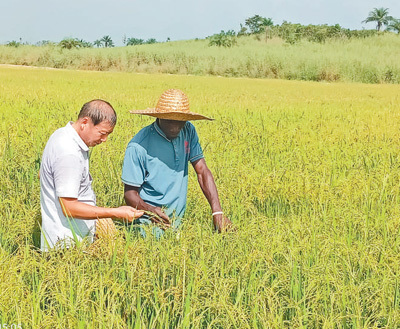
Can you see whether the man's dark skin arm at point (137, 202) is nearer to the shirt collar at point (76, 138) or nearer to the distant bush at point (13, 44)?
the shirt collar at point (76, 138)

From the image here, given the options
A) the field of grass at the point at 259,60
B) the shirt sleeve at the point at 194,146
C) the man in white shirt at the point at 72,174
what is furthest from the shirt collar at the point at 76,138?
the field of grass at the point at 259,60

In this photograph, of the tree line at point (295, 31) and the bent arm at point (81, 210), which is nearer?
the bent arm at point (81, 210)

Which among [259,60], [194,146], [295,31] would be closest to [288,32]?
[295,31]

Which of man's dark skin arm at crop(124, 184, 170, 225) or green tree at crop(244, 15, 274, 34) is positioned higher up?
green tree at crop(244, 15, 274, 34)

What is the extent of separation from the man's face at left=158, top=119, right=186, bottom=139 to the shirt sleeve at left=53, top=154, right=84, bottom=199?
667mm

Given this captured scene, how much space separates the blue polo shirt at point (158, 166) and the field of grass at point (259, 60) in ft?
73.0

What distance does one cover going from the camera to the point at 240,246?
2.59 meters

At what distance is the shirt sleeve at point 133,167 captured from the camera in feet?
10.3

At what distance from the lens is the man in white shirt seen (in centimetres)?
273

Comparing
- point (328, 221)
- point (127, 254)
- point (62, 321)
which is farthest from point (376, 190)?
point (62, 321)

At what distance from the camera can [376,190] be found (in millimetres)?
3926

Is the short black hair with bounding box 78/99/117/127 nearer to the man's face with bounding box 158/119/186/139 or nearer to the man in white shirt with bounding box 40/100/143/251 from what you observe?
the man in white shirt with bounding box 40/100/143/251

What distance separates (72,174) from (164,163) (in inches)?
27.4

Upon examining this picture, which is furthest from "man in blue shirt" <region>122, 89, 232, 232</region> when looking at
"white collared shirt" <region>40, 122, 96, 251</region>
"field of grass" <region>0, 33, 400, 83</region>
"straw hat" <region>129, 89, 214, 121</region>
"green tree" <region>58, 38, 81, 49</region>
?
"green tree" <region>58, 38, 81, 49</region>
